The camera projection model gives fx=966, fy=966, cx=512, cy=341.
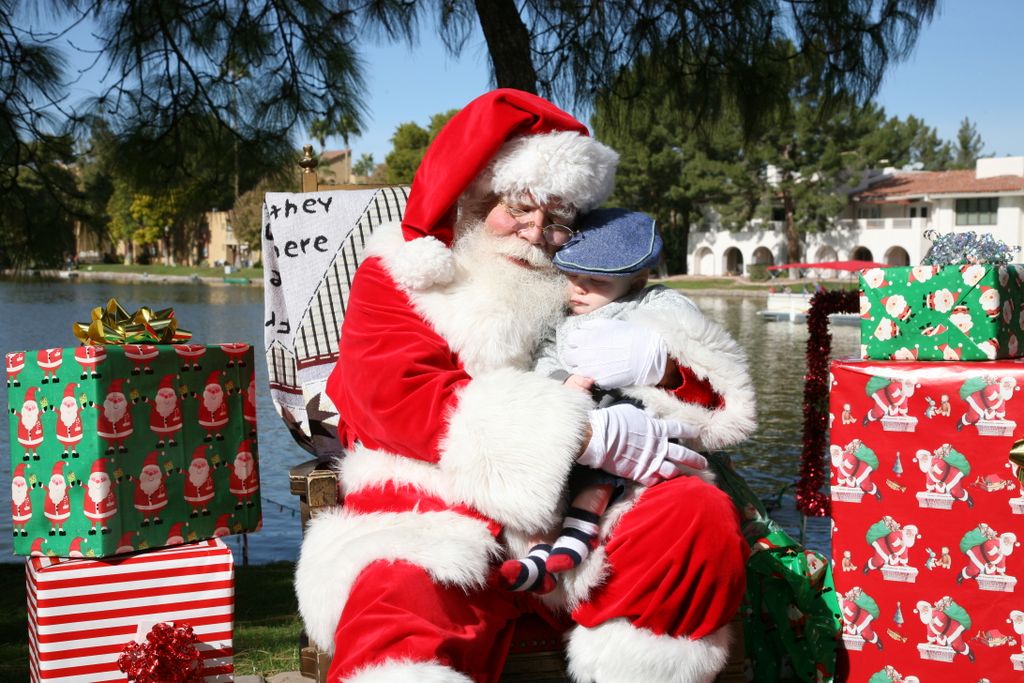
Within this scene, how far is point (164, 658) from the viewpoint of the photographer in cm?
242

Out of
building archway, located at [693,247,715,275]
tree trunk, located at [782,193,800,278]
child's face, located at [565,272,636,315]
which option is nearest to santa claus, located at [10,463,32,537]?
child's face, located at [565,272,636,315]

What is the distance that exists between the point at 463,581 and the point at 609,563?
0.34 meters

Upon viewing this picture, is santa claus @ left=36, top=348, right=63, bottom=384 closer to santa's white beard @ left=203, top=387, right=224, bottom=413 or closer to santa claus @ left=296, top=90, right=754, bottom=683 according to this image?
santa's white beard @ left=203, top=387, right=224, bottom=413

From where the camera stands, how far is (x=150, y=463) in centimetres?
258

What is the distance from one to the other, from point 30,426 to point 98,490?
0.25m

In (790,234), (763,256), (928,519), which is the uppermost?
(790,234)

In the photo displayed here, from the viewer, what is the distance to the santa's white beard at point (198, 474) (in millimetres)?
2652

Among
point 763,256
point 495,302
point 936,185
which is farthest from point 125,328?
point 763,256

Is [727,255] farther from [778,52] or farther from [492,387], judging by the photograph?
[492,387]

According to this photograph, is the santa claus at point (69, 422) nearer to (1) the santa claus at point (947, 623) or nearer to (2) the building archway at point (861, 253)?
(1) the santa claus at point (947, 623)

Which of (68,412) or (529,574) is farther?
(68,412)

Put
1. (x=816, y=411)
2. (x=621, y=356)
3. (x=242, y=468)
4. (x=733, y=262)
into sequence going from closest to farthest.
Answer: (x=621, y=356)
(x=242, y=468)
(x=816, y=411)
(x=733, y=262)

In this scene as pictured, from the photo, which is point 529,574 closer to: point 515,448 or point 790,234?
point 515,448

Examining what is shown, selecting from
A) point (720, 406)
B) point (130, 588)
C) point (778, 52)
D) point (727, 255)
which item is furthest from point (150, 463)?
point (727, 255)
